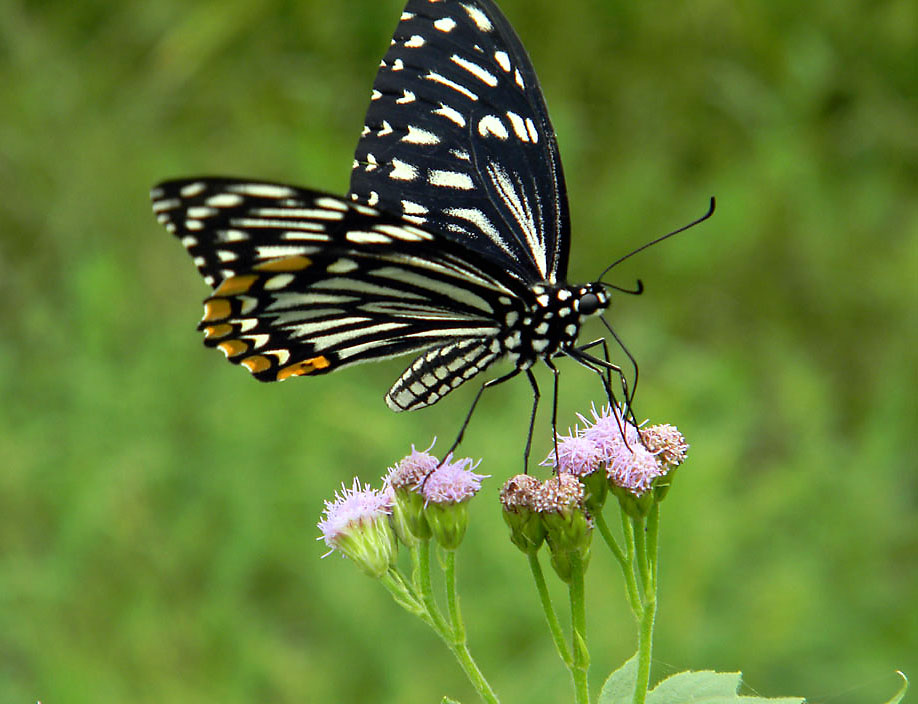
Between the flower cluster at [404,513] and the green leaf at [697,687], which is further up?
the flower cluster at [404,513]

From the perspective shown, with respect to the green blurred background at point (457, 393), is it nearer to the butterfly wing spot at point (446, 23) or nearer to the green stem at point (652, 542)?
the green stem at point (652, 542)

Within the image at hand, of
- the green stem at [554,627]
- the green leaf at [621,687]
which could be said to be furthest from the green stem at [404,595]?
the green leaf at [621,687]

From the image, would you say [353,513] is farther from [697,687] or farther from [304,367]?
[697,687]

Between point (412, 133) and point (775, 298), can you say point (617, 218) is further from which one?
point (412, 133)

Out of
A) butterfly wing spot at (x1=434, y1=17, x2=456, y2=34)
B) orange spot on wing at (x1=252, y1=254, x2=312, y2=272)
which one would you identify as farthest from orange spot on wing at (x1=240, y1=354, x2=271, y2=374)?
butterfly wing spot at (x1=434, y1=17, x2=456, y2=34)

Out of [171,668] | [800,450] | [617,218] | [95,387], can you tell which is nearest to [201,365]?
[95,387]

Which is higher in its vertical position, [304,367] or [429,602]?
[304,367]

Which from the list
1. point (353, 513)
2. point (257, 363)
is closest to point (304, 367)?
point (257, 363)
